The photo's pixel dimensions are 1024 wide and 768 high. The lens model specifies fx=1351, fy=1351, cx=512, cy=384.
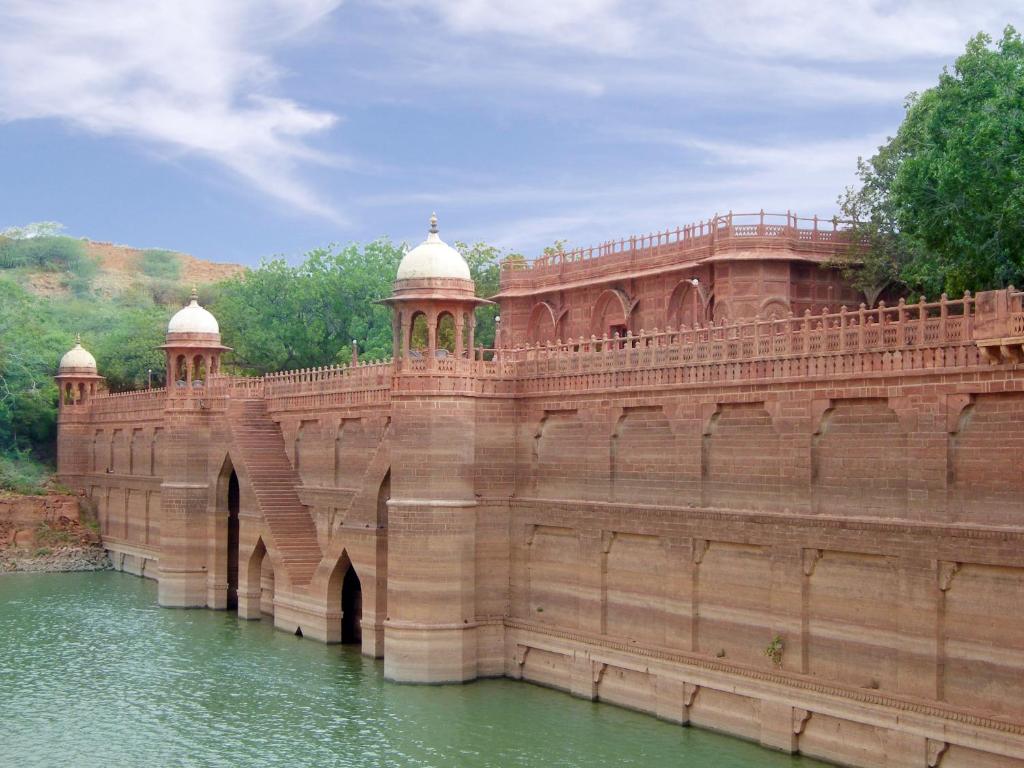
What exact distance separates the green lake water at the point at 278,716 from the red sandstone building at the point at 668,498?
2.72 feet

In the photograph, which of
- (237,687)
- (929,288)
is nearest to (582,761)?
(237,687)

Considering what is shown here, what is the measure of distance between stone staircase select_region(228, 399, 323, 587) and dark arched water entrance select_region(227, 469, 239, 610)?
6.68 ft

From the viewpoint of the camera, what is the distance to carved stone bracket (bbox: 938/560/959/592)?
62.3 ft

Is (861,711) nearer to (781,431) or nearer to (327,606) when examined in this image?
(781,431)

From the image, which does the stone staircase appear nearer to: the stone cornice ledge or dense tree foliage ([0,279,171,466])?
the stone cornice ledge

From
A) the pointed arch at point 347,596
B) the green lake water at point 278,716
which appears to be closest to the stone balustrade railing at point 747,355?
the pointed arch at point 347,596

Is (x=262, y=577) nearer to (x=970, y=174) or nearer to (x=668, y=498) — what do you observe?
(x=668, y=498)

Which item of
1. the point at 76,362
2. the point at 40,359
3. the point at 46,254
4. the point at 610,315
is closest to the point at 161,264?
the point at 46,254

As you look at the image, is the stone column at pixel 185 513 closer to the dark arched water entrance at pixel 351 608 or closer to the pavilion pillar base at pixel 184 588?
the pavilion pillar base at pixel 184 588

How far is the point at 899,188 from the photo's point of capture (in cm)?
2766

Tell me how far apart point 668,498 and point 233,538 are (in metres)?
19.3

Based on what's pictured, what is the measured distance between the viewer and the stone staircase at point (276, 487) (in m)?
35.1

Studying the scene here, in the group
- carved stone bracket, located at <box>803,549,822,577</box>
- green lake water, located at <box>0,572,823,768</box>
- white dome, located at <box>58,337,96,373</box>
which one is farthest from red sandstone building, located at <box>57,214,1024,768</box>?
white dome, located at <box>58,337,96,373</box>

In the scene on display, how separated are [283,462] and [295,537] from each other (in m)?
2.79
